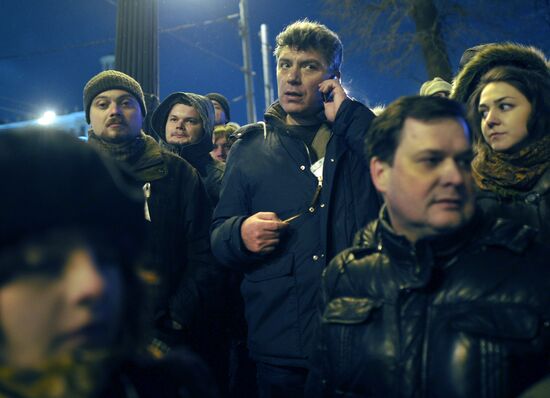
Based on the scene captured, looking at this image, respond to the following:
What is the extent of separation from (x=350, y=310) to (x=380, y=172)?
21.8 inches

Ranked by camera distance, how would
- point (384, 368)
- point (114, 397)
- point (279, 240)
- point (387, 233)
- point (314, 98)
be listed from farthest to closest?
1. point (314, 98)
2. point (279, 240)
3. point (387, 233)
4. point (384, 368)
5. point (114, 397)

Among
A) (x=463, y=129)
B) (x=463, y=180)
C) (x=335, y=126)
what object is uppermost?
(x=335, y=126)

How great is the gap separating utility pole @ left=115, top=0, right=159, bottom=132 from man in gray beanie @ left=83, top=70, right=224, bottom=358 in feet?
Answer: 6.13

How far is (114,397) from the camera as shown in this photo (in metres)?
1.28

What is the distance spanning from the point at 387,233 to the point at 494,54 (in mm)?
1610

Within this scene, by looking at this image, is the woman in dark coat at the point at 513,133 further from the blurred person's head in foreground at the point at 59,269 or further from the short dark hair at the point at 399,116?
the blurred person's head in foreground at the point at 59,269

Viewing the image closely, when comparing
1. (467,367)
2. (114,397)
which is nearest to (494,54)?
(467,367)

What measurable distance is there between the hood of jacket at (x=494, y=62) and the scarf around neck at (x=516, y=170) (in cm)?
49

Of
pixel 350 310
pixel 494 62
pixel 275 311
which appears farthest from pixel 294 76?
pixel 350 310

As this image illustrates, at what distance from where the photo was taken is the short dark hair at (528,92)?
2.91 m

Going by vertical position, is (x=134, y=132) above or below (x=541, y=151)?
above

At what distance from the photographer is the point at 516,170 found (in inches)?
111

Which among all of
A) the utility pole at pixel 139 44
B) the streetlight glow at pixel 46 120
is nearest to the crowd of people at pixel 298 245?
the streetlight glow at pixel 46 120

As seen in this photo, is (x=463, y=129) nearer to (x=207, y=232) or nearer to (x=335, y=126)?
(x=335, y=126)
